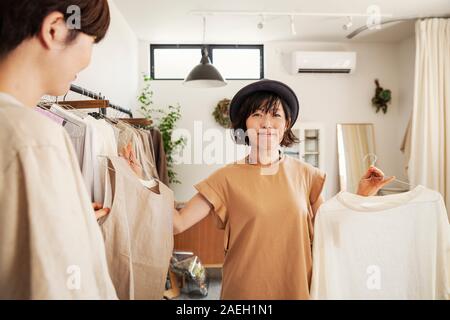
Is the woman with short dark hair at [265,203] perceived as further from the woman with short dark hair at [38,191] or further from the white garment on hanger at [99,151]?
the woman with short dark hair at [38,191]

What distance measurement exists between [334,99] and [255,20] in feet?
3.67

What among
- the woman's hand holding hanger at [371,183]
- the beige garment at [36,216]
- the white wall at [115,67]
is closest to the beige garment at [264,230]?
the woman's hand holding hanger at [371,183]

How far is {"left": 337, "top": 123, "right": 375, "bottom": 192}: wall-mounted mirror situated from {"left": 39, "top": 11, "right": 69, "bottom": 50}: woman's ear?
3.02m

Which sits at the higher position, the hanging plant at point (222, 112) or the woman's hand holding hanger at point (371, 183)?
the hanging plant at point (222, 112)

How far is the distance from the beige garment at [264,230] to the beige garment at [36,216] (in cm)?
35

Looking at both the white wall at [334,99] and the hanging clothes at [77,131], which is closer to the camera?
the hanging clothes at [77,131]

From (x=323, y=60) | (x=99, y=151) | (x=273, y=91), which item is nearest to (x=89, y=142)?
(x=99, y=151)

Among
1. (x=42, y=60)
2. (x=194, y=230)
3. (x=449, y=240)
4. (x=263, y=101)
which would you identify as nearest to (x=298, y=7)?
(x=194, y=230)

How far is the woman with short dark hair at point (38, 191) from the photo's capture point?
0.97 ft

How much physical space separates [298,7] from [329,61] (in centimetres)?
78

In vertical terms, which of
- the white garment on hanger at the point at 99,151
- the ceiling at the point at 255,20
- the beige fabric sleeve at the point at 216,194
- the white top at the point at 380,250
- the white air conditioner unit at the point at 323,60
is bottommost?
the white top at the point at 380,250

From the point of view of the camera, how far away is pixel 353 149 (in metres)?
3.14

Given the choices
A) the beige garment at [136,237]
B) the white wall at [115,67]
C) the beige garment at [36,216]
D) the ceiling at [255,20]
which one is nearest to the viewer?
the beige garment at [36,216]

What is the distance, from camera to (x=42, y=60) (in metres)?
0.35
